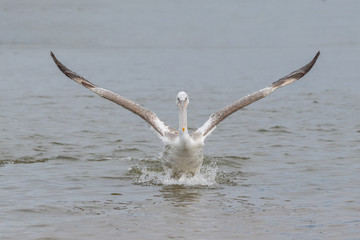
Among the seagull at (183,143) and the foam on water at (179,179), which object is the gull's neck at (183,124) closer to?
the seagull at (183,143)

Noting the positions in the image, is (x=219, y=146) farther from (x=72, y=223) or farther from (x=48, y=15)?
(x=48, y=15)

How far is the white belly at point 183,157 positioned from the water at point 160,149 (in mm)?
173

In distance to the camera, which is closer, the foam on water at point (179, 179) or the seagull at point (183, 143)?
the seagull at point (183, 143)

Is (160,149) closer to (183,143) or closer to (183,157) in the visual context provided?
(183,157)

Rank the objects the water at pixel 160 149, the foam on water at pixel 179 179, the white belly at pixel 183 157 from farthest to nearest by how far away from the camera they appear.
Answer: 1. the foam on water at pixel 179 179
2. the white belly at pixel 183 157
3. the water at pixel 160 149

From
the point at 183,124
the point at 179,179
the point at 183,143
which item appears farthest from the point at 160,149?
the point at 183,124

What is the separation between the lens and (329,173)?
1359cm

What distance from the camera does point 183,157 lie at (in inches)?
501

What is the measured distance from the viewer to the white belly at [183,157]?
12.6m


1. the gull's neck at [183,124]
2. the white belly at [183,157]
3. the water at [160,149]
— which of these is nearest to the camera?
the water at [160,149]

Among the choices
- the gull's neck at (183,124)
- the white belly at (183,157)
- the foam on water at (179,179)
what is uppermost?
the gull's neck at (183,124)

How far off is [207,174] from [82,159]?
2837mm

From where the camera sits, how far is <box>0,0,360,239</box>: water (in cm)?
1034

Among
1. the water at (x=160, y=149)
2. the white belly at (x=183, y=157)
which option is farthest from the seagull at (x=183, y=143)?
the water at (x=160, y=149)
